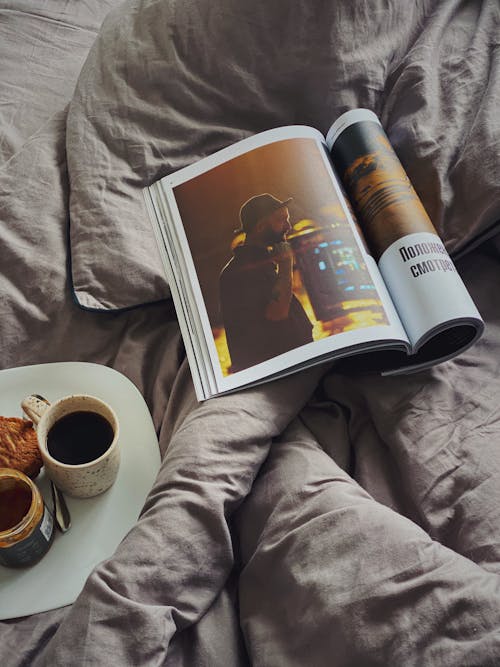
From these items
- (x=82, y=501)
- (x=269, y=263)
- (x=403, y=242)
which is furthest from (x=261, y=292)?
(x=82, y=501)

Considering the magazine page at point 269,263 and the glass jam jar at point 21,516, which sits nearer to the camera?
the glass jam jar at point 21,516

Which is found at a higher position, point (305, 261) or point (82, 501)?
point (305, 261)

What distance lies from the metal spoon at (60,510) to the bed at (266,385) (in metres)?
0.07

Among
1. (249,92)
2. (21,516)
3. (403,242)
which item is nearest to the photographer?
(21,516)

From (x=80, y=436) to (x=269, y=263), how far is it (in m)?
0.27

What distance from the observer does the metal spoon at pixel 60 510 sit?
0.56 m

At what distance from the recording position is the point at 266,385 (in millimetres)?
615

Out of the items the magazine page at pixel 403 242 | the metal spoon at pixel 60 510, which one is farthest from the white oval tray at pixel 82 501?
the magazine page at pixel 403 242

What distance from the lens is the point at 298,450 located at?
0.59m

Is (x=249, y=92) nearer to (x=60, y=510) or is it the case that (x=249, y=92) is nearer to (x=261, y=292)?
(x=261, y=292)

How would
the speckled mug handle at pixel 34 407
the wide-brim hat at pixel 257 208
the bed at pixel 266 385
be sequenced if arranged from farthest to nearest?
the wide-brim hat at pixel 257 208, the speckled mug handle at pixel 34 407, the bed at pixel 266 385

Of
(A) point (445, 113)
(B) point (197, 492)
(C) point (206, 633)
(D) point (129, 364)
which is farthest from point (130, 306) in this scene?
(A) point (445, 113)

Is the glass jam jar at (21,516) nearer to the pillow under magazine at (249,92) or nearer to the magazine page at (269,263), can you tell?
the magazine page at (269,263)

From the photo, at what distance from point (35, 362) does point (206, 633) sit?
0.35 metres
